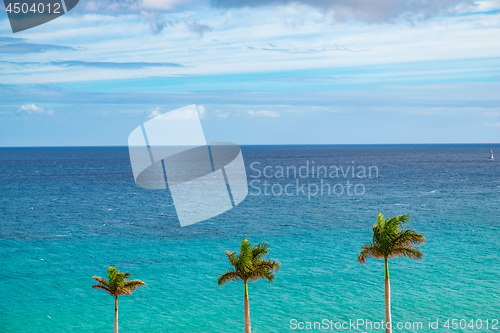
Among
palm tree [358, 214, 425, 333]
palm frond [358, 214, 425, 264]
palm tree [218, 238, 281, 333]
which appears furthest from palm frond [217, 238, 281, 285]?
→ palm frond [358, 214, 425, 264]

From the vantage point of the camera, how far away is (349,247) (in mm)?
63688

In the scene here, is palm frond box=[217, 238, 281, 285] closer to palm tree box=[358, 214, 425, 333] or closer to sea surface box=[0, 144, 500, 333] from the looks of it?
palm tree box=[358, 214, 425, 333]

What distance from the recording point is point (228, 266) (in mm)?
57031

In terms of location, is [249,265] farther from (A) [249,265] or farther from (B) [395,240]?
(B) [395,240]

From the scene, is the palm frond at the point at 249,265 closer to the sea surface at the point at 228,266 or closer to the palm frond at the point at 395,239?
the palm frond at the point at 395,239

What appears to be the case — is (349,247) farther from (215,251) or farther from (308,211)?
(308,211)

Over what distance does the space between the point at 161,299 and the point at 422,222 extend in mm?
47382

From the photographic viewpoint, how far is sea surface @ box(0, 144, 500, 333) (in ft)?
142

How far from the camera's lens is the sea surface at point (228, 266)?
4334cm

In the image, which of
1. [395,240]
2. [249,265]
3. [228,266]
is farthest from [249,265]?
[228,266]

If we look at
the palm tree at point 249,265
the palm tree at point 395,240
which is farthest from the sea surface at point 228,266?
the palm tree at point 395,240

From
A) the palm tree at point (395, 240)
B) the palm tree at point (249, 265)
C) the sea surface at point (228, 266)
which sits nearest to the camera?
the palm tree at point (395, 240)

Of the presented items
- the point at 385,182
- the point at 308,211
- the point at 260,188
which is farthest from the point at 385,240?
the point at 385,182

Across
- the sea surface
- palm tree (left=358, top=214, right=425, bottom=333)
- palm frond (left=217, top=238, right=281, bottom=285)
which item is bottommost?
palm frond (left=217, top=238, right=281, bottom=285)
